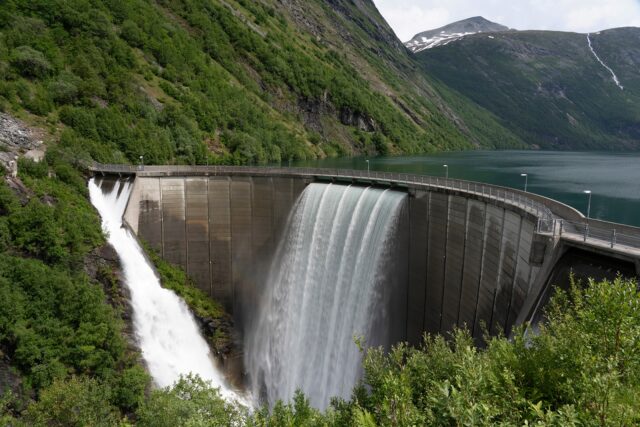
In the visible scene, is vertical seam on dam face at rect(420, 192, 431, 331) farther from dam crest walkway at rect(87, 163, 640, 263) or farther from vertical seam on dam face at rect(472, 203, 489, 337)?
vertical seam on dam face at rect(472, 203, 489, 337)

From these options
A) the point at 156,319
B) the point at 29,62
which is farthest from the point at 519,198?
the point at 29,62

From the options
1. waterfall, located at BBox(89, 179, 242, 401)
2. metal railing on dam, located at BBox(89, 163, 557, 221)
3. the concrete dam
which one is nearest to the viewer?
the concrete dam

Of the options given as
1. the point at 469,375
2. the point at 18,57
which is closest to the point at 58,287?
the point at 469,375

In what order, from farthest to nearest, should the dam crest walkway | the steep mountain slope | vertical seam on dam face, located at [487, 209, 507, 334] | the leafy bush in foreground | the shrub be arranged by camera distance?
the steep mountain slope → the shrub → vertical seam on dam face, located at [487, 209, 507, 334] → the dam crest walkway → the leafy bush in foreground

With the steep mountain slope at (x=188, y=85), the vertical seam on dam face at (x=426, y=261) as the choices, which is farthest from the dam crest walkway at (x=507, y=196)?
the steep mountain slope at (x=188, y=85)

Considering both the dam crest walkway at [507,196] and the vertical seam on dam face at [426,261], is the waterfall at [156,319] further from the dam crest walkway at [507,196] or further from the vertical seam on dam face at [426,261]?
the vertical seam on dam face at [426,261]

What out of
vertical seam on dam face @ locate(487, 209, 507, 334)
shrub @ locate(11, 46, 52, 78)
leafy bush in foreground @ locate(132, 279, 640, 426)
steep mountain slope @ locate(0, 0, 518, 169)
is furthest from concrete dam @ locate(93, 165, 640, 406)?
shrub @ locate(11, 46, 52, 78)
